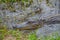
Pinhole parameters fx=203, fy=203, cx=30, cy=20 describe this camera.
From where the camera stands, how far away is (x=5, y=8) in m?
6.45

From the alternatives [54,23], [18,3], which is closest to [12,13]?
[18,3]

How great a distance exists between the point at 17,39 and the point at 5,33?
1.39 ft

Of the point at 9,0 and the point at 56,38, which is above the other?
the point at 9,0

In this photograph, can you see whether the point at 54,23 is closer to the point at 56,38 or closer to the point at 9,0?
the point at 56,38

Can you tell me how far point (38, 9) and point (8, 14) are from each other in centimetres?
91

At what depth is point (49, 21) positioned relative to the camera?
5.27m

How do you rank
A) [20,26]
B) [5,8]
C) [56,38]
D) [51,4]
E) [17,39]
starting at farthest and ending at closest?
[5,8] → [51,4] → [20,26] → [17,39] → [56,38]

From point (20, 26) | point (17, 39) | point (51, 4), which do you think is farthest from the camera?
point (51, 4)

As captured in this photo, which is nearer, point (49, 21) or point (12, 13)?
point (49, 21)

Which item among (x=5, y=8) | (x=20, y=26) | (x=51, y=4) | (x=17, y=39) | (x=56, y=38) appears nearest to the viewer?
(x=56, y=38)

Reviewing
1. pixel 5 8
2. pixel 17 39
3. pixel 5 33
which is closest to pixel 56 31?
pixel 17 39

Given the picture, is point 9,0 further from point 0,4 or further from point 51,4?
point 51,4

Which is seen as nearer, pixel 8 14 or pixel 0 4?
pixel 8 14

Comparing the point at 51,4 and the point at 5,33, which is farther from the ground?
the point at 51,4
